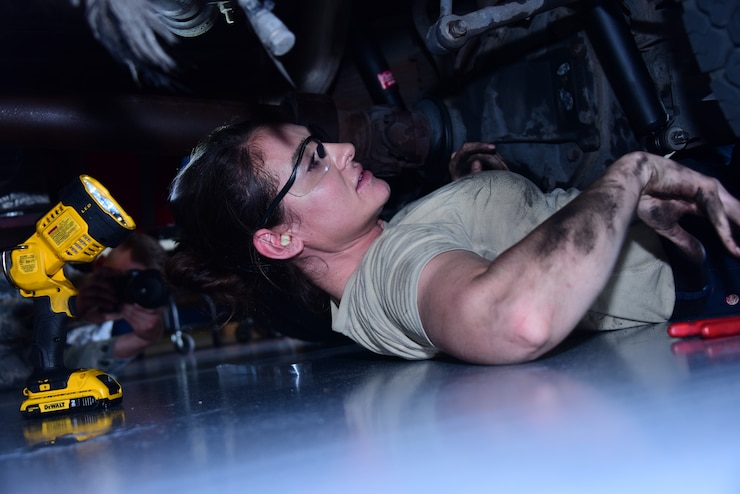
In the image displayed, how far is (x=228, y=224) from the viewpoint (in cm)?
141

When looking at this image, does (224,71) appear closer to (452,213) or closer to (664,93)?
(452,213)

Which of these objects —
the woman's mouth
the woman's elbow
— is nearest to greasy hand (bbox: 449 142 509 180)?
the woman's mouth

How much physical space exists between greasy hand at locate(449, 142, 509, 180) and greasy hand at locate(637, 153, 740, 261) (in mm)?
519

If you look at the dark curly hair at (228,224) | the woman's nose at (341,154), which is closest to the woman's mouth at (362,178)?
the woman's nose at (341,154)

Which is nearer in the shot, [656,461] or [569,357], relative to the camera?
[656,461]

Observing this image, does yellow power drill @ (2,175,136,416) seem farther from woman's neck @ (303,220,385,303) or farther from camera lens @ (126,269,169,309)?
camera lens @ (126,269,169,309)

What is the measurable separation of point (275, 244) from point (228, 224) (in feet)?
0.36

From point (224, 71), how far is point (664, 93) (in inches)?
37.5

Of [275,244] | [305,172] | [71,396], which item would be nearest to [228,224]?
[275,244]

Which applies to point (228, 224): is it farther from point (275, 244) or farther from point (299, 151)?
point (299, 151)

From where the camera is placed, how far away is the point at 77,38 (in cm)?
129

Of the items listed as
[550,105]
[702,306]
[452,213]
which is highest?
[550,105]

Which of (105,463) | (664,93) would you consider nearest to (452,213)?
(664,93)

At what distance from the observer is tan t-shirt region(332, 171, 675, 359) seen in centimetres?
122
